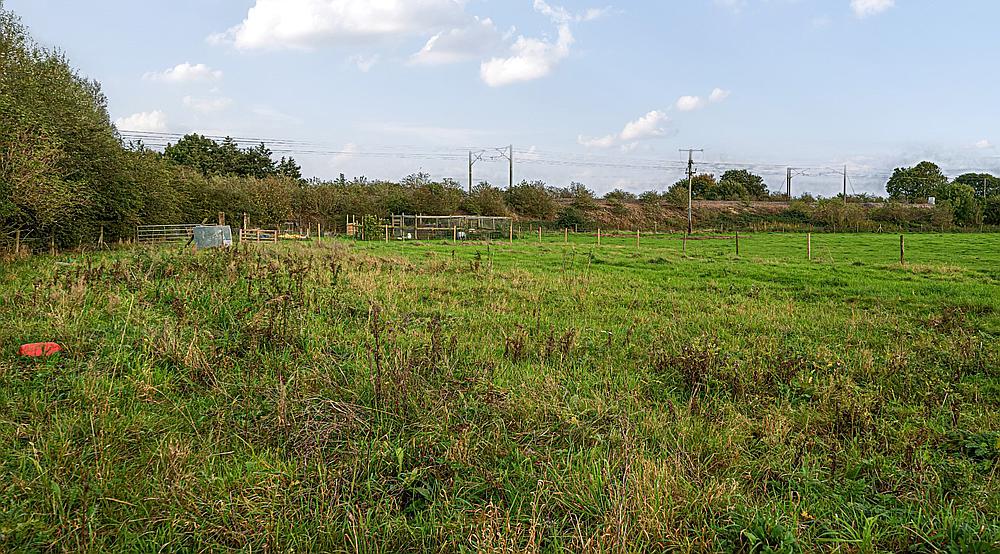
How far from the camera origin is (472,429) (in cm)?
479

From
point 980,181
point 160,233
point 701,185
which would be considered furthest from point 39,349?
point 980,181

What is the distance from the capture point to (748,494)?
3.96 metres

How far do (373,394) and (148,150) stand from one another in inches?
1482

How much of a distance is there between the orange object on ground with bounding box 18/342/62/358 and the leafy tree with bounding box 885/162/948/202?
113m

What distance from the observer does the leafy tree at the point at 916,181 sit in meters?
98.6

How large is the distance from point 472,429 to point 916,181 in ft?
386

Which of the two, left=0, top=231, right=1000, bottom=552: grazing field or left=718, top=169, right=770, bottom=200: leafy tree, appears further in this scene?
left=718, top=169, right=770, bottom=200: leafy tree

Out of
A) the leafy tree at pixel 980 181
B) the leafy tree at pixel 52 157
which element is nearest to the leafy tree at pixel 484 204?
the leafy tree at pixel 52 157

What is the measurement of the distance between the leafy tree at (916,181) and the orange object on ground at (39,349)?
113 meters

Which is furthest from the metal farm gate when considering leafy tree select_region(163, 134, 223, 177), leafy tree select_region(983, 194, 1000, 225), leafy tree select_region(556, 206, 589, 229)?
leafy tree select_region(983, 194, 1000, 225)

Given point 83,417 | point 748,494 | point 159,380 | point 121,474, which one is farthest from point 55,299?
point 748,494

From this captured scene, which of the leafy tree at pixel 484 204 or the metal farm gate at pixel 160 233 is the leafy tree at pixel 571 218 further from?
the metal farm gate at pixel 160 233

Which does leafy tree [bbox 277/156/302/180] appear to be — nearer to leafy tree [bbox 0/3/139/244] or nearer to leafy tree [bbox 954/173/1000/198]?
leafy tree [bbox 0/3/139/244]

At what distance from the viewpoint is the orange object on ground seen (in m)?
5.95
